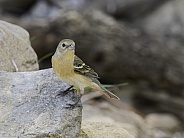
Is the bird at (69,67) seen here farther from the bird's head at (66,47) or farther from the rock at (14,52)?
the rock at (14,52)

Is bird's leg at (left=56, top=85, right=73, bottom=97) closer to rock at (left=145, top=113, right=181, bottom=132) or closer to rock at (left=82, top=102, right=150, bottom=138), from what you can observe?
rock at (left=82, top=102, right=150, bottom=138)

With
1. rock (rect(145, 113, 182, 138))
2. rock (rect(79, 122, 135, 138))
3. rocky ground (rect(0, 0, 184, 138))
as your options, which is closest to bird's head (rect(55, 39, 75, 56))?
rock (rect(79, 122, 135, 138))

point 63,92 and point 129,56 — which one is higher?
point 129,56

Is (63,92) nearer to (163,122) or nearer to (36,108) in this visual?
(36,108)

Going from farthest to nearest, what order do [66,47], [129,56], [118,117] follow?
1. [129,56]
2. [118,117]
3. [66,47]

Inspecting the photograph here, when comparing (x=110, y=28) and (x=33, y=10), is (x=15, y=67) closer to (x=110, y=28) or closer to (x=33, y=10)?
(x=110, y=28)

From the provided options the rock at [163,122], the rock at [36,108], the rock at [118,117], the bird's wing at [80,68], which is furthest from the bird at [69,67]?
the rock at [163,122]

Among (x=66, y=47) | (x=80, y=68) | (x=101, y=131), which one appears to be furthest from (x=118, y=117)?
(x=66, y=47)

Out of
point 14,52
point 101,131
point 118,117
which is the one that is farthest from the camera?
point 118,117
